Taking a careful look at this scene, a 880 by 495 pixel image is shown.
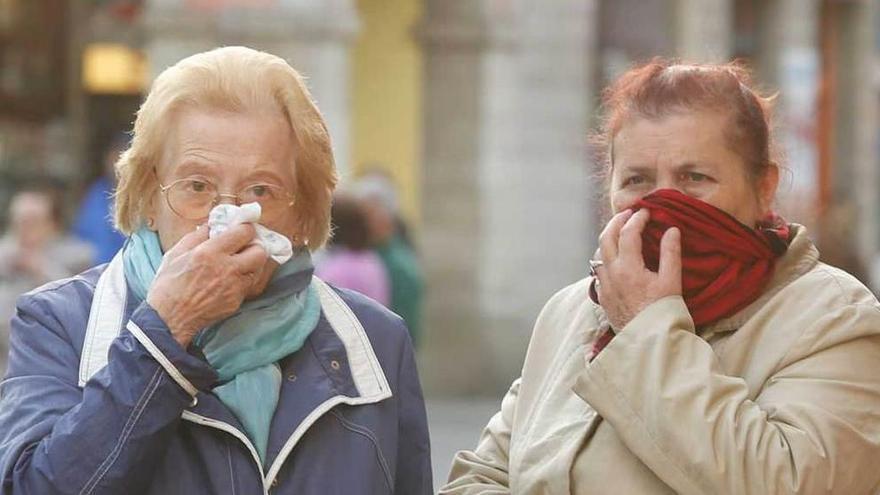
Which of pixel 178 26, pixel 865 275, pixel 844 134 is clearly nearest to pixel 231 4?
pixel 178 26

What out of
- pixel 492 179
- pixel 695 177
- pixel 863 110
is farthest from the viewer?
pixel 863 110

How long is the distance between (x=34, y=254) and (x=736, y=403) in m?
9.56

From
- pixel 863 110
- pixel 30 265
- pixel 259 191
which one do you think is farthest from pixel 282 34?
pixel 259 191

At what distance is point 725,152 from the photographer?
461 centimetres

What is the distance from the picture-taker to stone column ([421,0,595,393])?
20.1 m

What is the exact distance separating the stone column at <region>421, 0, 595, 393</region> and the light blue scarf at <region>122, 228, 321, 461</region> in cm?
1553

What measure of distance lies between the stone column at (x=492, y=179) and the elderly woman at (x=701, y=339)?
1533 centimetres

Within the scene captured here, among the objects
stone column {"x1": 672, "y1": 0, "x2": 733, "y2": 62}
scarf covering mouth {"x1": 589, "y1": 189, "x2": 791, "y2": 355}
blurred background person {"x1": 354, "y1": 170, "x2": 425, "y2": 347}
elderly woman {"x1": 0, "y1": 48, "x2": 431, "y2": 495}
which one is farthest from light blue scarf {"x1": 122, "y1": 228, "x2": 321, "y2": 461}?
stone column {"x1": 672, "y1": 0, "x2": 733, "y2": 62}

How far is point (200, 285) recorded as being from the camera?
4.31 m

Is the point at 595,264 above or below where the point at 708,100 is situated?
below

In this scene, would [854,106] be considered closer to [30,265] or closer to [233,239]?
[30,265]

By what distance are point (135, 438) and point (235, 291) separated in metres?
Result: 0.32

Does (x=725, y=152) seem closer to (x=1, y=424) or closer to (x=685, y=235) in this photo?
(x=685, y=235)

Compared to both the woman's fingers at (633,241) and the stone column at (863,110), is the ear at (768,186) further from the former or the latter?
the stone column at (863,110)
